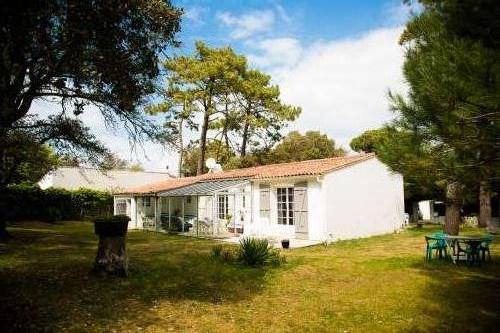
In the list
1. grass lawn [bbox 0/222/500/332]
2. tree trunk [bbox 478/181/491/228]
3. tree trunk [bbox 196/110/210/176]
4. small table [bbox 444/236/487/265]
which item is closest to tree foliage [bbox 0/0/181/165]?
grass lawn [bbox 0/222/500/332]

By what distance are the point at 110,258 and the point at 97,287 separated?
1.15 metres

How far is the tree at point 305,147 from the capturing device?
4884 centimetres

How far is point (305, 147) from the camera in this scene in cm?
5022

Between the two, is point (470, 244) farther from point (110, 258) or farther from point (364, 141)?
point (364, 141)

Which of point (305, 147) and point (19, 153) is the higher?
point (305, 147)

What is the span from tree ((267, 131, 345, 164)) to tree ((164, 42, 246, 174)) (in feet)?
38.4

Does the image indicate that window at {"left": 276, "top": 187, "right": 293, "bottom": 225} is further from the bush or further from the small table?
the small table

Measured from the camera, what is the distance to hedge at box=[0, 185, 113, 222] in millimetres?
31688

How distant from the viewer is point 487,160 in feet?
26.8

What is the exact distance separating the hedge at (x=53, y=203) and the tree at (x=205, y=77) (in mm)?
9545

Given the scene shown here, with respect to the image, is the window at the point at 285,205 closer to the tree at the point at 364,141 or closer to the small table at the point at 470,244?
the small table at the point at 470,244

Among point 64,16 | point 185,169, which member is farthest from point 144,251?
point 185,169

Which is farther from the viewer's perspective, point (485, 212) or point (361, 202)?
point (485, 212)

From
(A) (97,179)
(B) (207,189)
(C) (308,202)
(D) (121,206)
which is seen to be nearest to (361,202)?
(C) (308,202)
